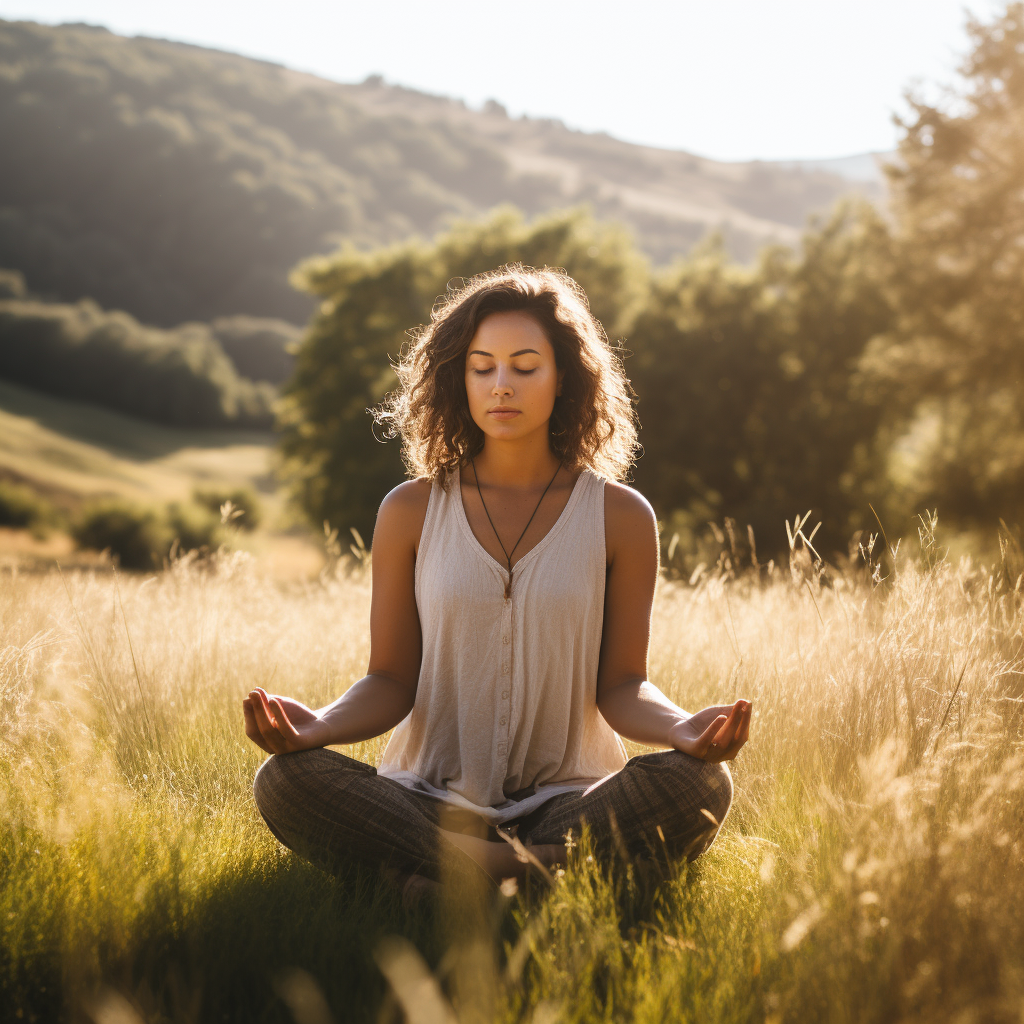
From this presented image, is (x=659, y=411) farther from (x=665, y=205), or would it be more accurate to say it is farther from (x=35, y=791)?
(x=665, y=205)

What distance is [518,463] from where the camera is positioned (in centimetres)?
287

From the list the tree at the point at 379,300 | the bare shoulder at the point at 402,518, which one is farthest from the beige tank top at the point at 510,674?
the tree at the point at 379,300

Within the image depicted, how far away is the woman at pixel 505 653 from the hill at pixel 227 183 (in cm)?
6599

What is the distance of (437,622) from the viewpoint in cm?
261

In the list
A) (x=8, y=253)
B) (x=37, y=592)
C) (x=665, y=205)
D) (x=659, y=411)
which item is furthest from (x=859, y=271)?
(x=665, y=205)

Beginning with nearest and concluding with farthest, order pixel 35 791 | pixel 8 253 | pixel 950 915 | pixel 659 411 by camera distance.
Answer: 1. pixel 950 915
2. pixel 35 791
3. pixel 659 411
4. pixel 8 253

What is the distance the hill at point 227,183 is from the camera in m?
75.9

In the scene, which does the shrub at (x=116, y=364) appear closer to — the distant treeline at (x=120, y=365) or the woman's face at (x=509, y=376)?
the distant treeline at (x=120, y=365)

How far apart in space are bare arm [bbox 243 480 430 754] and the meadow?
0.44 metres

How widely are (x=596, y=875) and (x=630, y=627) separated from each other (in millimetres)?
895

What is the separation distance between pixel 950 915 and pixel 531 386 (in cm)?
176

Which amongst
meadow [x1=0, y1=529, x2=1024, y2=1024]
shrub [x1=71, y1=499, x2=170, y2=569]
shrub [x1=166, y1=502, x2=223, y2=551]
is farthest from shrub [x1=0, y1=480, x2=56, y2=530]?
meadow [x1=0, y1=529, x2=1024, y2=1024]

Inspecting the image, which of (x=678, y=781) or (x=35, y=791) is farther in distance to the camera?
(x=35, y=791)

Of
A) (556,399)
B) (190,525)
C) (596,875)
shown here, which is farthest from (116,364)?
(596,875)
